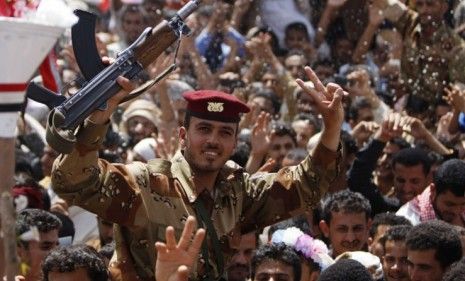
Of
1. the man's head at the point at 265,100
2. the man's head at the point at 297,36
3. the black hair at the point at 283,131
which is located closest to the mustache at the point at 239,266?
the black hair at the point at 283,131

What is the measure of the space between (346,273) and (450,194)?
8.82 ft

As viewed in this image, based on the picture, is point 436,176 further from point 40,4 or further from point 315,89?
point 40,4

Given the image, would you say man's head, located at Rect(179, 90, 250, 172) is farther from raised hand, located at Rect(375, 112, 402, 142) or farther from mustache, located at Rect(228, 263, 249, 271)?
raised hand, located at Rect(375, 112, 402, 142)

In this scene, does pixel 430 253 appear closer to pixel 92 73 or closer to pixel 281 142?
pixel 92 73

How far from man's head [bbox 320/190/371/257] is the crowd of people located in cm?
1

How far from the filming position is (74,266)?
7.10 metres

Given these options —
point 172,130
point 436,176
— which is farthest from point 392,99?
point 436,176

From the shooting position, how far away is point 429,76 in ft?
40.5

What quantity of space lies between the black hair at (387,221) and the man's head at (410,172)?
3.72 ft

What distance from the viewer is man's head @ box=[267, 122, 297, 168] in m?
11.4

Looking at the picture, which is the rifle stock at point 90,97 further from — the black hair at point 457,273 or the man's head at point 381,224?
the man's head at point 381,224

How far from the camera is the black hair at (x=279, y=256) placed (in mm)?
7797

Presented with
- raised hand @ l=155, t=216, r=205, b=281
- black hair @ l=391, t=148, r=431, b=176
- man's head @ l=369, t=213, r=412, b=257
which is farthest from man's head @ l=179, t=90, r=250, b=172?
black hair @ l=391, t=148, r=431, b=176

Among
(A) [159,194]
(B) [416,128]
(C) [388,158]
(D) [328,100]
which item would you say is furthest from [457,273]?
(C) [388,158]
